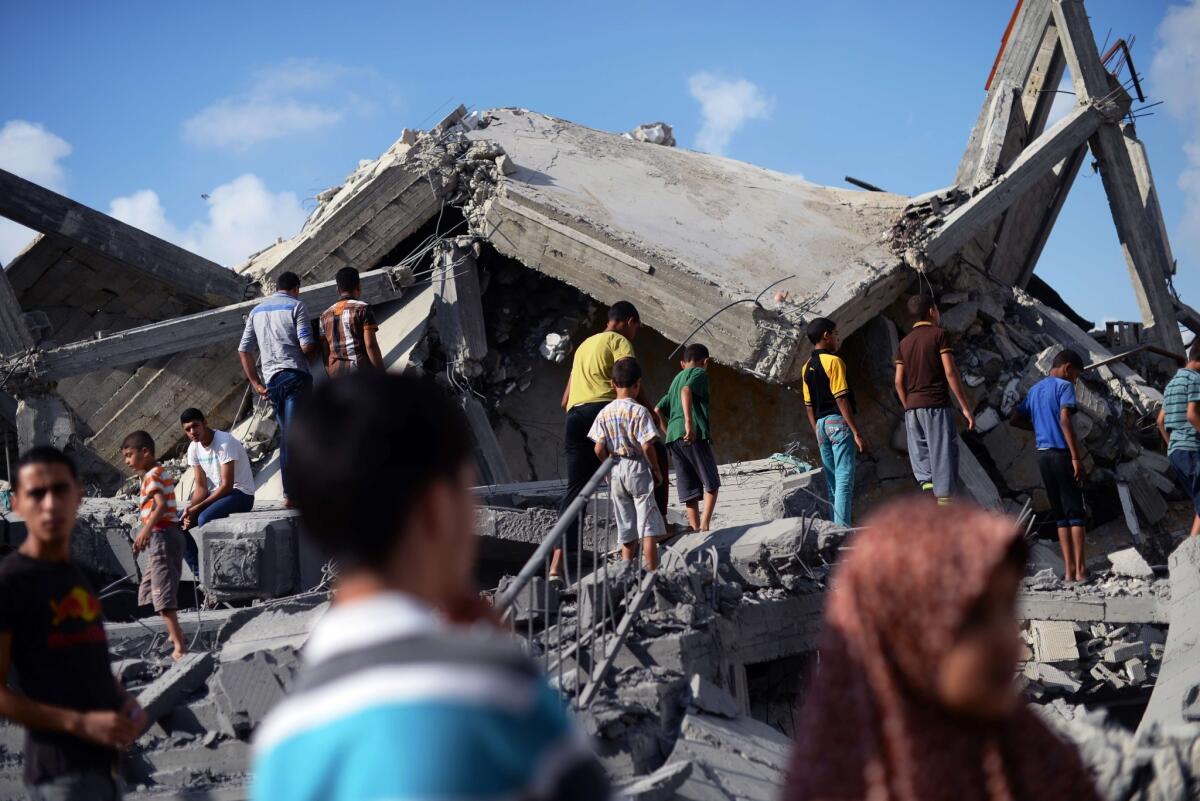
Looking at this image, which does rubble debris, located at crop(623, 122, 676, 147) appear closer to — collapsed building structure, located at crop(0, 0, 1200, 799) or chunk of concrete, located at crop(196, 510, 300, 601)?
collapsed building structure, located at crop(0, 0, 1200, 799)

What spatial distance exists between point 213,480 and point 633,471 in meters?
3.02

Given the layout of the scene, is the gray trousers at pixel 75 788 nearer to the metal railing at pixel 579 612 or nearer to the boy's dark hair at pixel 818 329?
the metal railing at pixel 579 612

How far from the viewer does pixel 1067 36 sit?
12.1 m

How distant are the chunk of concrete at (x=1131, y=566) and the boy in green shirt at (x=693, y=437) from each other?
2908mm

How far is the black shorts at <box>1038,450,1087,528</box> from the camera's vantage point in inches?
320

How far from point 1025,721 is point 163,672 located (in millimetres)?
5537

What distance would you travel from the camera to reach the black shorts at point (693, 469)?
820 centimetres

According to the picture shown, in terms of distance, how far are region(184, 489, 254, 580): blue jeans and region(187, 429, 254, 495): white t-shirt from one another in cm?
7

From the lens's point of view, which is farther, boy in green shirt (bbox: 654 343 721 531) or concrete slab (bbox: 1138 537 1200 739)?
boy in green shirt (bbox: 654 343 721 531)

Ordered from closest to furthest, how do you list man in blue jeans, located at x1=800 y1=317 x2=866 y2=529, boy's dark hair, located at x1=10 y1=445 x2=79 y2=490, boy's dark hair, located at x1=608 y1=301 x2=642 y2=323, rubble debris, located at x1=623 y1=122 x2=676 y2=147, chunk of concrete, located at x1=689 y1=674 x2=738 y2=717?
1. boy's dark hair, located at x1=10 y1=445 x2=79 y2=490
2. chunk of concrete, located at x1=689 y1=674 x2=738 y2=717
3. boy's dark hair, located at x1=608 y1=301 x2=642 y2=323
4. man in blue jeans, located at x1=800 y1=317 x2=866 y2=529
5. rubble debris, located at x1=623 y1=122 x2=676 y2=147

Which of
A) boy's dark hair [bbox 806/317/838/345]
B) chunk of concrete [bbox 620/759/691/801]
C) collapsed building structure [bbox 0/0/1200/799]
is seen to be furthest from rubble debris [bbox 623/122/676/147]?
chunk of concrete [bbox 620/759/691/801]

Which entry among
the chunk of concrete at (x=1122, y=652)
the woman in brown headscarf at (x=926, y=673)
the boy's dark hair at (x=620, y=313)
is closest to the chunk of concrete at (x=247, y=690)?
the boy's dark hair at (x=620, y=313)

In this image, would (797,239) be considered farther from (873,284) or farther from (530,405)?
(530,405)

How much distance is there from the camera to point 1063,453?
8156 mm
